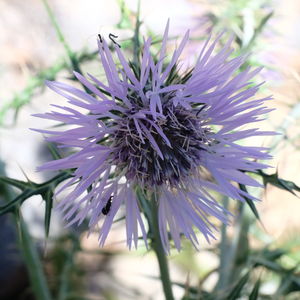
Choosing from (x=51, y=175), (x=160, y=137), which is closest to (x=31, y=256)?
(x=160, y=137)

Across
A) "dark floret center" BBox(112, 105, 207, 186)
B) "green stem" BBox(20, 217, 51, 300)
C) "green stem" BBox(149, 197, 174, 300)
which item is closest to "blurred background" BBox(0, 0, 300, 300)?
"green stem" BBox(20, 217, 51, 300)

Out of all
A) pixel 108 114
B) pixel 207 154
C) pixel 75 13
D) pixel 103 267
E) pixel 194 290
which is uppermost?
pixel 75 13

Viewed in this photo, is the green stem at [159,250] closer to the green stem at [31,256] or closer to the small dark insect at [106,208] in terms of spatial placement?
the small dark insect at [106,208]

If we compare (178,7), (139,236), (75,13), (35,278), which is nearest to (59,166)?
(139,236)

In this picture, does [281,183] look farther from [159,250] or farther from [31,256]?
[31,256]

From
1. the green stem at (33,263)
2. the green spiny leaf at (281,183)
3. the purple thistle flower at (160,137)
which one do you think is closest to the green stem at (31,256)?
the green stem at (33,263)

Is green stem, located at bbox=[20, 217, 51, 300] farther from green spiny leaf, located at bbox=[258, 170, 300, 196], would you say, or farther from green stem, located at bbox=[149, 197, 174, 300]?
green spiny leaf, located at bbox=[258, 170, 300, 196]

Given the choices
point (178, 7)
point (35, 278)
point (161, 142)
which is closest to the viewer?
point (161, 142)

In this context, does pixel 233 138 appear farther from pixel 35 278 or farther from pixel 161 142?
pixel 35 278
